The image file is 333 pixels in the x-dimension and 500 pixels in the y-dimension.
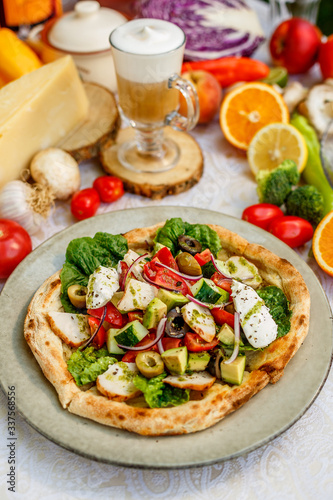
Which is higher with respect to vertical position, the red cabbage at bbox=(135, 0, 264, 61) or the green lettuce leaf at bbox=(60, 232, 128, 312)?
the red cabbage at bbox=(135, 0, 264, 61)

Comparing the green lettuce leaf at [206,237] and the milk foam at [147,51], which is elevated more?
the milk foam at [147,51]

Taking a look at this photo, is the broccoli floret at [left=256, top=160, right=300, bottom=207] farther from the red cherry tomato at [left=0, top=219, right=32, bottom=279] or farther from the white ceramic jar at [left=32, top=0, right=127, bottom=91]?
the white ceramic jar at [left=32, top=0, right=127, bottom=91]

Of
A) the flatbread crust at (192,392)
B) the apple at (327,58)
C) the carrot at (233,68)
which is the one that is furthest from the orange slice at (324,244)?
the apple at (327,58)

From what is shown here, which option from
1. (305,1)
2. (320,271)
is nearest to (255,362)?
(320,271)

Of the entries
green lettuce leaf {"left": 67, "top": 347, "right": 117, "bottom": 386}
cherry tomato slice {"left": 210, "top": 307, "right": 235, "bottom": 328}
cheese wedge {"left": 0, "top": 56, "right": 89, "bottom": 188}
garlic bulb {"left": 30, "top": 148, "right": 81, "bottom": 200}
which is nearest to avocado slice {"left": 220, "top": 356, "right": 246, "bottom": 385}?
cherry tomato slice {"left": 210, "top": 307, "right": 235, "bottom": 328}

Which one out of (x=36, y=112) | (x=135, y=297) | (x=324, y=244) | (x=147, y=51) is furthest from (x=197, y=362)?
(x=36, y=112)

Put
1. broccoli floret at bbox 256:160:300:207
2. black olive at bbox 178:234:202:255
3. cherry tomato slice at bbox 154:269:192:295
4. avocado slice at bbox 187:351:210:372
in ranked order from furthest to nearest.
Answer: broccoli floret at bbox 256:160:300:207
black olive at bbox 178:234:202:255
cherry tomato slice at bbox 154:269:192:295
avocado slice at bbox 187:351:210:372

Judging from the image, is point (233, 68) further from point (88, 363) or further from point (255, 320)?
point (88, 363)

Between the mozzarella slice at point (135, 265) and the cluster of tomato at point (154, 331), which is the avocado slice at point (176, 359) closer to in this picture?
the cluster of tomato at point (154, 331)
